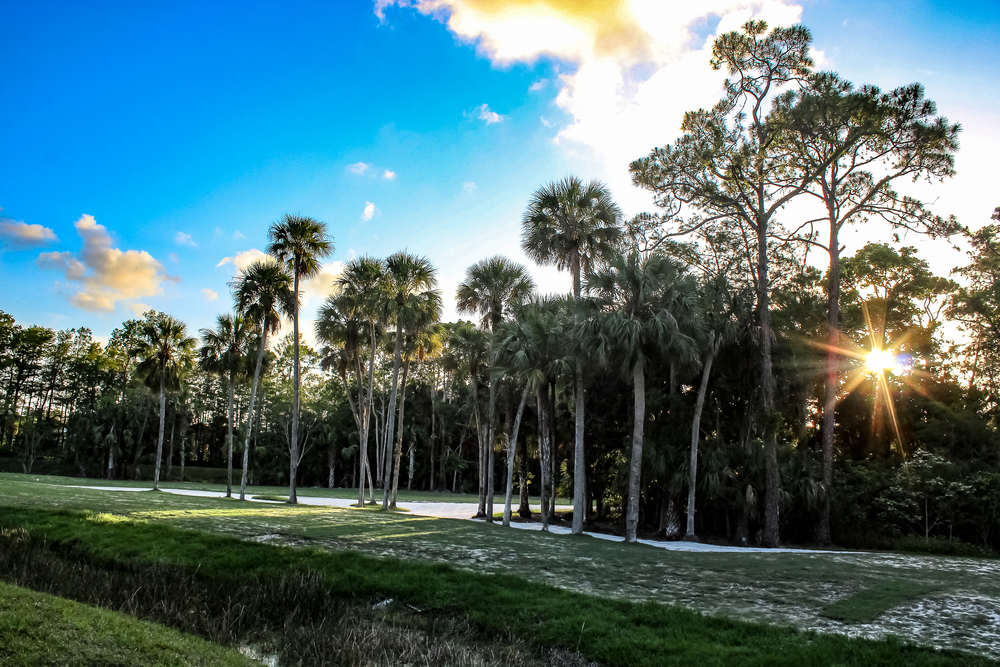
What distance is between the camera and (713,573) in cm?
1173

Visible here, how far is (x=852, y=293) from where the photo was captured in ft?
100

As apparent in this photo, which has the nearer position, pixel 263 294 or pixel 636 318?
pixel 636 318

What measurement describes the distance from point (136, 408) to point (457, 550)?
183 ft

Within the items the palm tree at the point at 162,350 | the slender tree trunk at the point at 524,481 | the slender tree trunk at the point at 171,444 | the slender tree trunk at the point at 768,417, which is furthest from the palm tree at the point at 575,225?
the slender tree trunk at the point at 171,444

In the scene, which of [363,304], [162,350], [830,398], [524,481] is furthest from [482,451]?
[830,398]

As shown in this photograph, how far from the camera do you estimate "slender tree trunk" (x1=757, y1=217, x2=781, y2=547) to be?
22.0 meters

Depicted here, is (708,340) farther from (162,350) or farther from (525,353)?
→ (162,350)

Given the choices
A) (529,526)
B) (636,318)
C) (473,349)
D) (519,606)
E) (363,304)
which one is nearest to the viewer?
(519,606)

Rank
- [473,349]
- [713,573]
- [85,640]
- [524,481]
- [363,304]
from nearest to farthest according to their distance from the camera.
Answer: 1. [85,640]
2. [713,573]
3. [363,304]
4. [524,481]
5. [473,349]

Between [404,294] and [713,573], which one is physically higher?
[404,294]

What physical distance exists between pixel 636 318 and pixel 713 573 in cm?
882

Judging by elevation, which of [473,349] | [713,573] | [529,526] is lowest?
[529,526]

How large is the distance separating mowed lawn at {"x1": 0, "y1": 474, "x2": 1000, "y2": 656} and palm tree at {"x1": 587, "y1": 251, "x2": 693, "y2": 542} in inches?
159

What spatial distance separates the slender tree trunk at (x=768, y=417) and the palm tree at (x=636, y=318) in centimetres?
518
